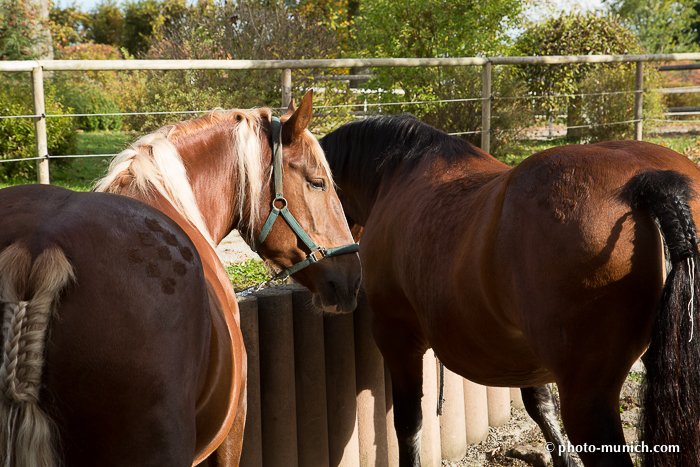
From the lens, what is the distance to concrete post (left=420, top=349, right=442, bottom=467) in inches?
119

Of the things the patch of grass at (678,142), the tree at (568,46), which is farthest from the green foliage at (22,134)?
the patch of grass at (678,142)

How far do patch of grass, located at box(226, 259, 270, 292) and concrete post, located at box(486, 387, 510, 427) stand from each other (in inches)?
62.0

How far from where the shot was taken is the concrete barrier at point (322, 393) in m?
2.55

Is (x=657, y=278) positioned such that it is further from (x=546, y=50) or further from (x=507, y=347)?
(x=546, y=50)

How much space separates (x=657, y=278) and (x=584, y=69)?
1067 cm

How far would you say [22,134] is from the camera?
7395 mm

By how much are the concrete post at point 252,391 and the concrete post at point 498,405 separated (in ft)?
5.17

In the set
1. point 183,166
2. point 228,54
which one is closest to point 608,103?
point 228,54

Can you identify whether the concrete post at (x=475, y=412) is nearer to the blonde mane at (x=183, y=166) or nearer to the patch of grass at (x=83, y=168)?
the blonde mane at (x=183, y=166)

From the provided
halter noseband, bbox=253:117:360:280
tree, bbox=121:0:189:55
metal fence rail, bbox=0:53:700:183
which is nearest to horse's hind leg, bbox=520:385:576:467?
halter noseband, bbox=253:117:360:280

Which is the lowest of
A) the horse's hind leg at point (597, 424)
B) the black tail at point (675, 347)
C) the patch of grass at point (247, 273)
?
the patch of grass at point (247, 273)

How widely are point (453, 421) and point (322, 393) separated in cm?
91

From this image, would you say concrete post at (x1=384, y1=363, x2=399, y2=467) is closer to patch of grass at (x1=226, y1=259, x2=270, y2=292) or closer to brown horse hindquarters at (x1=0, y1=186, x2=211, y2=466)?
patch of grass at (x1=226, y1=259, x2=270, y2=292)

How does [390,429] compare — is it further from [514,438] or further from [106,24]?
[106,24]
